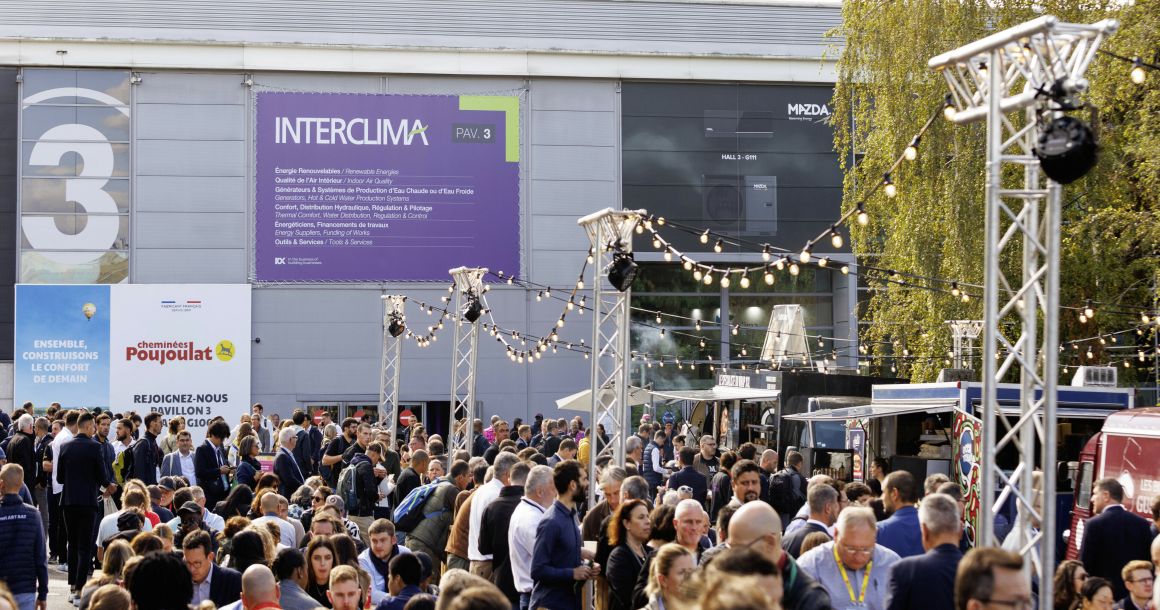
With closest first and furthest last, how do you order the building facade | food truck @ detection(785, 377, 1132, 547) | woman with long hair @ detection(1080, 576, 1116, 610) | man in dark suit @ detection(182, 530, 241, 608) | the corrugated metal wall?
woman with long hair @ detection(1080, 576, 1116, 610)
man in dark suit @ detection(182, 530, 241, 608)
food truck @ detection(785, 377, 1132, 547)
the building facade
the corrugated metal wall

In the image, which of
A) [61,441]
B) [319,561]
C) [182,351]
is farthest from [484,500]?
[182,351]

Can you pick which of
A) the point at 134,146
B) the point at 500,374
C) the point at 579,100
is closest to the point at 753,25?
the point at 579,100

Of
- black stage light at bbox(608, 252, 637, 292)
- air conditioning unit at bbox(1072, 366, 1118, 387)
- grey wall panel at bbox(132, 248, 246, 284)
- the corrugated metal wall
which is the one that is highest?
the corrugated metal wall

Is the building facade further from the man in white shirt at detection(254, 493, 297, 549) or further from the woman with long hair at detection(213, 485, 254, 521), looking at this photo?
the man in white shirt at detection(254, 493, 297, 549)

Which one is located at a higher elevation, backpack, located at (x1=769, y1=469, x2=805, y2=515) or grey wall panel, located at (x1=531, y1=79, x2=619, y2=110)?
grey wall panel, located at (x1=531, y1=79, x2=619, y2=110)

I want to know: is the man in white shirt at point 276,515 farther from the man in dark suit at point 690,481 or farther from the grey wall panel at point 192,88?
the grey wall panel at point 192,88

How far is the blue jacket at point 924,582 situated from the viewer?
5891mm

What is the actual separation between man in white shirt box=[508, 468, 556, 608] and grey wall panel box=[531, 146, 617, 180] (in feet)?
87.9

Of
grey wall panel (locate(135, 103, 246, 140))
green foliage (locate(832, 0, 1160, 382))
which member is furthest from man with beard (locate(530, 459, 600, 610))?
grey wall panel (locate(135, 103, 246, 140))

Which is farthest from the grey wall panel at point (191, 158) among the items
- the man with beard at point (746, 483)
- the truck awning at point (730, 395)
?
the man with beard at point (746, 483)

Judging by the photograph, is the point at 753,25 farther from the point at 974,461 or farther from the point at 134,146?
the point at 974,461

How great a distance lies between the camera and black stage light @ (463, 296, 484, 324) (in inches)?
804

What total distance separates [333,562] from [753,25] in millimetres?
30052

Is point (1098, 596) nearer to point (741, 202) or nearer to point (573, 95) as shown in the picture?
point (741, 202)
